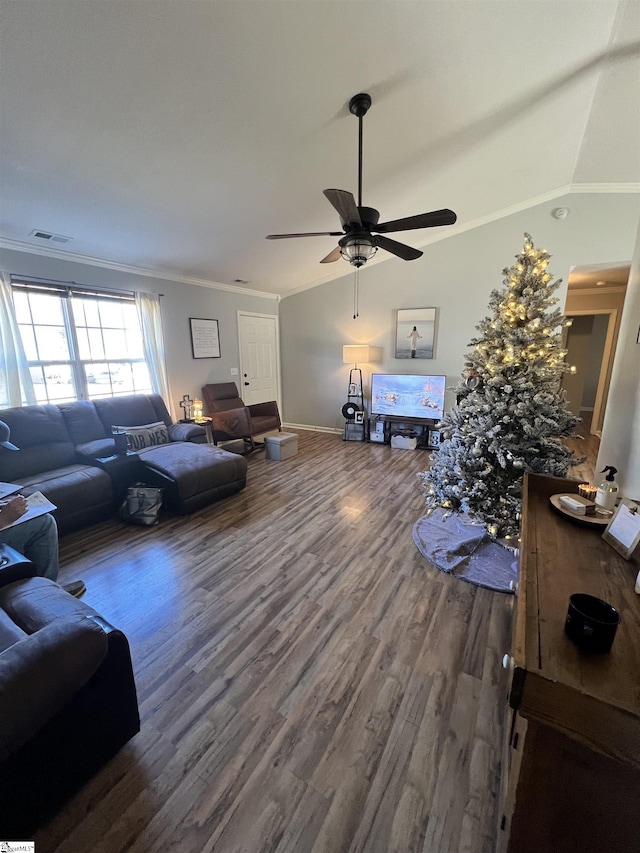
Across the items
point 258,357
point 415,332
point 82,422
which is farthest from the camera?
point 258,357

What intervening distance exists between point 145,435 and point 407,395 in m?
3.67

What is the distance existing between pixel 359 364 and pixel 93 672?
525cm

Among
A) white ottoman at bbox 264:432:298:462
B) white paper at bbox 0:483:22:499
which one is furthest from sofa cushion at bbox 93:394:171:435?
white paper at bbox 0:483:22:499

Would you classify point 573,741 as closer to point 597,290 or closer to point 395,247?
point 395,247

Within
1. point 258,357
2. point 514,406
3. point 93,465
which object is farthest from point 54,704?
point 258,357

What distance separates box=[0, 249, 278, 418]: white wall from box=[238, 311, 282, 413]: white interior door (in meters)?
0.15

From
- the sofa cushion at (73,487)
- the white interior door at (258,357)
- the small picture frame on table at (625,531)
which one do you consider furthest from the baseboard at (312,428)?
the small picture frame on table at (625,531)

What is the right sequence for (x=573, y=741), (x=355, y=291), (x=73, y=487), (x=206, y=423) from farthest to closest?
1. (x=355, y=291)
2. (x=206, y=423)
3. (x=73, y=487)
4. (x=573, y=741)

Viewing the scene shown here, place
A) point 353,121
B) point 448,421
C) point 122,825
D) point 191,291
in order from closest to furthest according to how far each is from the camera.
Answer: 1. point 122,825
2. point 353,121
3. point 448,421
4. point 191,291

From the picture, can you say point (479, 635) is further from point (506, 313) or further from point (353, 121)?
point (353, 121)

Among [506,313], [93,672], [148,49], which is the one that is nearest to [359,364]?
[506,313]

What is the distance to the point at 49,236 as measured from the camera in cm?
318

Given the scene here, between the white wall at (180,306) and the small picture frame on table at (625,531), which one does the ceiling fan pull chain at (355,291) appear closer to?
the white wall at (180,306)

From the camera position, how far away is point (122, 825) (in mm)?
1118
